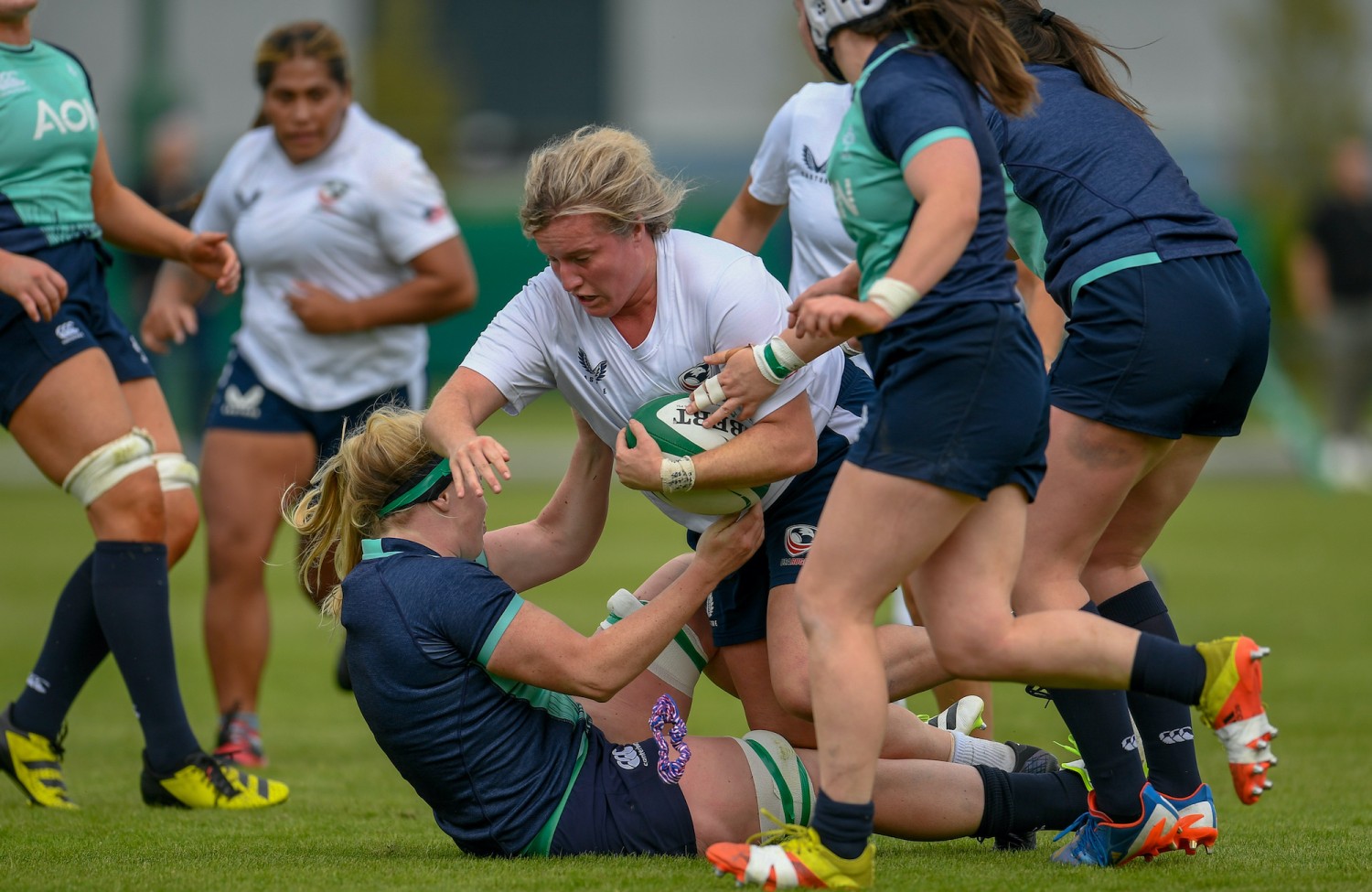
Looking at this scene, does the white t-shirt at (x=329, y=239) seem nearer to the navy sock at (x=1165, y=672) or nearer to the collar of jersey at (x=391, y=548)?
the collar of jersey at (x=391, y=548)

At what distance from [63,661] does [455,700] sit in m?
1.77

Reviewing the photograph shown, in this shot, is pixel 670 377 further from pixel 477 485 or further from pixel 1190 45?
pixel 1190 45

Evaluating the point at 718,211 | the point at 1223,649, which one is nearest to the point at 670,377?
the point at 1223,649

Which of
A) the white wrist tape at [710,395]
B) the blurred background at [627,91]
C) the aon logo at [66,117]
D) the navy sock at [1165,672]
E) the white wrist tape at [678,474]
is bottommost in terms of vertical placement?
the blurred background at [627,91]

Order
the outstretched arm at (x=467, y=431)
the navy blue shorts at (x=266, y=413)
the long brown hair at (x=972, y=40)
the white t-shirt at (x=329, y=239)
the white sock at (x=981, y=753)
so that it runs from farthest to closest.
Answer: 1. the white t-shirt at (x=329, y=239)
2. the navy blue shorts at (x=266, y=413)
3. the white sock at (x=981, y=753)
4. the outstretched arm at (x=467, y=431)
5. the long brown hair at (x=972, y=40)

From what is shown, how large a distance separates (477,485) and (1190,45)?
29980mm

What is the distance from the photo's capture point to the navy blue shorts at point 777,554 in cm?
409

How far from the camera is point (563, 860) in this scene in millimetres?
3795

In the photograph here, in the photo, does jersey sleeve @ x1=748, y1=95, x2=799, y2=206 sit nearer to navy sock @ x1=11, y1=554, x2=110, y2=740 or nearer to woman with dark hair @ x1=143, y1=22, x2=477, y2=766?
woman with dark hair @ x1=143, y1=22, x2=477, y2=766

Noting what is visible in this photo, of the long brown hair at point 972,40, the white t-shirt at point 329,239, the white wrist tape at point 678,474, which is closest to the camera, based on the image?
the long brown hair at point 972,40

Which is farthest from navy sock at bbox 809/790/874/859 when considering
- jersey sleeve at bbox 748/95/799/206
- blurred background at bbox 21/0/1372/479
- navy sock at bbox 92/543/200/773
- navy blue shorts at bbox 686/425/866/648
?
blurred background at bbox 21/0/1372/479

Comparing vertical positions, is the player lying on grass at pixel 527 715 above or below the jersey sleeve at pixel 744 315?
below

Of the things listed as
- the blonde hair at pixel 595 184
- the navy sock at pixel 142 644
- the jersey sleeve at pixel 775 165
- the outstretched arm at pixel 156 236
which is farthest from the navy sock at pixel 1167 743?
the outstretched arm at pixel 156 236

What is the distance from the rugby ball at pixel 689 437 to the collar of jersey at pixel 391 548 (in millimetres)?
551
